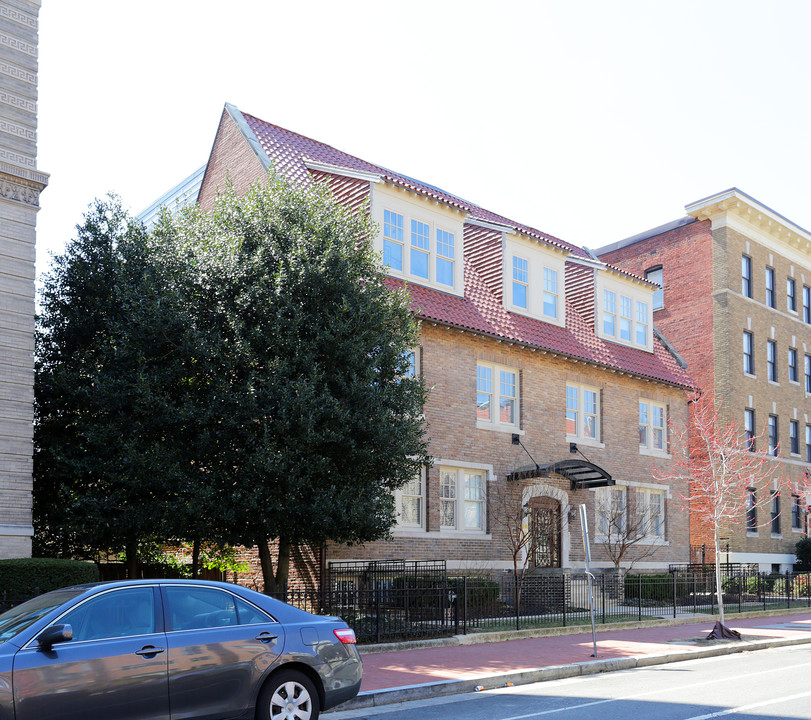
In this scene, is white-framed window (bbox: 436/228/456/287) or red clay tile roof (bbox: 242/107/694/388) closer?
red clay tile roof (bbox: 242/107/694/388)

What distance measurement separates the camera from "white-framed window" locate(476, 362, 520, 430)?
23172 millimetres

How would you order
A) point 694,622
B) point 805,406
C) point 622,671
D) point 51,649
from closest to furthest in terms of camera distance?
1. point 51,649
2. point 622,671
3. point 694,622
4. point 805,406

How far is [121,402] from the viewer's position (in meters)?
15.2

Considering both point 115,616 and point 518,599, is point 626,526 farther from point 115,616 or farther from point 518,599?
point 115,616

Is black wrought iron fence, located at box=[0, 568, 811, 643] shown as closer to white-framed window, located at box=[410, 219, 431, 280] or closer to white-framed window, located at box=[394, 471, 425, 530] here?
white-framed window, located at box=[394, 471, 425, 530]

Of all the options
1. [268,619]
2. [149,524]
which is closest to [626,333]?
[149,524]

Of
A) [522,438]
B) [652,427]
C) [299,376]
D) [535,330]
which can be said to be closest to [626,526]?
[652,427]

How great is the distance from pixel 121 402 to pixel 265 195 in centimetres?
465

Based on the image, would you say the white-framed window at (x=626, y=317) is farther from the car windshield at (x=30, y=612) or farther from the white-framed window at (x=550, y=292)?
the car windshield at (x=30, y=612)

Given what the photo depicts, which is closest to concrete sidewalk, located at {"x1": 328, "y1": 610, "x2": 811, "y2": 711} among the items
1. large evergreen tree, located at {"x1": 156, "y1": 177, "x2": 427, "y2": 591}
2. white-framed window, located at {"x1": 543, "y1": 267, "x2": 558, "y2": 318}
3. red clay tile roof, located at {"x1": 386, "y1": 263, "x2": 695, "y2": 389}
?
large evergreen tree, located at {"x1": 156, "y1": 177, "x2": 427, "y2": 591}

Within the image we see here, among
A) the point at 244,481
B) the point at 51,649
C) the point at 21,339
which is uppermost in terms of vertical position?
the point at 21,339

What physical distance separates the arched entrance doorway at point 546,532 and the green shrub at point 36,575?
13.2 meters

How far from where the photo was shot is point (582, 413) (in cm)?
2597

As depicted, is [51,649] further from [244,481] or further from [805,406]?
[805,406]
